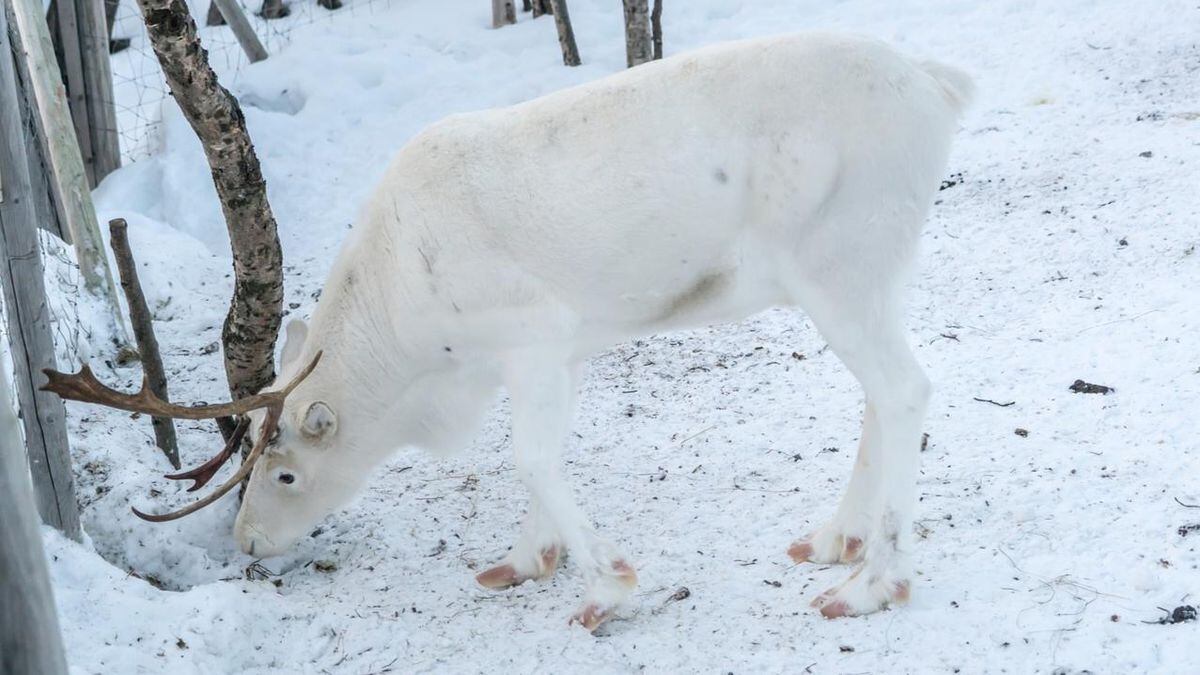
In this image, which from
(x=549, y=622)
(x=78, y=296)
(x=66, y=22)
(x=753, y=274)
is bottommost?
(x=549, y=622)

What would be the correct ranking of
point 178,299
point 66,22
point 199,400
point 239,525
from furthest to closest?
point 66,22 → point 178,299 → point 199,400 → point 239,525

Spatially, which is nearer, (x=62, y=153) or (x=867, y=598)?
(x=867, y=598)

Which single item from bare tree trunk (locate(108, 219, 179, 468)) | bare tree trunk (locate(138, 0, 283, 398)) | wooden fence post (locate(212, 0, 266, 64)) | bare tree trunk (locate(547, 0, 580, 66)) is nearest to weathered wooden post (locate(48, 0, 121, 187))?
wooden fence post (locate(212, 0, 266, 64))

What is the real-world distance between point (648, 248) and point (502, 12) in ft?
24.9

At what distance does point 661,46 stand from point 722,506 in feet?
18.8

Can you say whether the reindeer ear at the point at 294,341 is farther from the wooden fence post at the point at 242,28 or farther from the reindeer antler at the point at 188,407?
the wooden fence post at the point at 242,28

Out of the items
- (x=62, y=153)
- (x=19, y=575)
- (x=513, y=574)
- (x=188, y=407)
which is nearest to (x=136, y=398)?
(x=188, y=407)

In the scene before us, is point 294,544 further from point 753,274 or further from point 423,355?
point 753,274

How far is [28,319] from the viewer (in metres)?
4.09

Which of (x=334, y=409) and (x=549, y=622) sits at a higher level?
(x=334, y=409)

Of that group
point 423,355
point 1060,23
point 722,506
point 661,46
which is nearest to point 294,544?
point 423,355

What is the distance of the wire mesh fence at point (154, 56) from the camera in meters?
9.70

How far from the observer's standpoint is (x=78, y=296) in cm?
621

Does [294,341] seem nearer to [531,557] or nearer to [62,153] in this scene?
[531,557]
